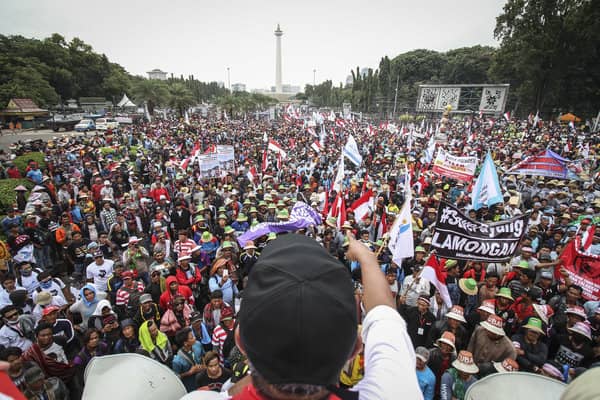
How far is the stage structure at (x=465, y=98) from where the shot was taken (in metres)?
35.7

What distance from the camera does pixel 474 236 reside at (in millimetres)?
4328

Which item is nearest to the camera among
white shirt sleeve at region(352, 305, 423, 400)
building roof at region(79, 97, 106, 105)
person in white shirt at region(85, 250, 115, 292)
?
white shirt sleeve at region(352, 305, 423, 400)

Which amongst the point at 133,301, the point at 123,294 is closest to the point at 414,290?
the point at 133,301

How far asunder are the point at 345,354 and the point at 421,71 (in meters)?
83.1

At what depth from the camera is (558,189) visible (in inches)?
416

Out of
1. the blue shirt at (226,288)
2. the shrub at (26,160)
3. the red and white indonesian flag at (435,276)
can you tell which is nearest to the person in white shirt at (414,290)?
the red and white indonesian flag at (435,276)

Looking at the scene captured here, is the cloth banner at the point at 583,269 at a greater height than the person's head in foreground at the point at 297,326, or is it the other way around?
the person's head in foreground at the point at 297,326

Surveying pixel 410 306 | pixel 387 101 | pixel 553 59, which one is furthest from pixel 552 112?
pixel 410 306

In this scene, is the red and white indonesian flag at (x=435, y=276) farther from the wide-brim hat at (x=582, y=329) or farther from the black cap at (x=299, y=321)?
the black cap at (x=299, y=321)

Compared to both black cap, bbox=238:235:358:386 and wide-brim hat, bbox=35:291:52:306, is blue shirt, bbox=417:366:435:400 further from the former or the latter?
wide-brim hat, bbox=35:291:52:306

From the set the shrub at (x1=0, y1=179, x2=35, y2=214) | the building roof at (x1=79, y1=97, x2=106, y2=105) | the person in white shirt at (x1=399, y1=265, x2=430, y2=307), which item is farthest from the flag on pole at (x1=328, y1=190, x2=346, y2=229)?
the building roof at (x1=79, y1=97, x2=106, y2=105)

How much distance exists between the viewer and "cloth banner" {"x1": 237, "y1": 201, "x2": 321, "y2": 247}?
6.95 metres

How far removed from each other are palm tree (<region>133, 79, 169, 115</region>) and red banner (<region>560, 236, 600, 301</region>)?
4480cm

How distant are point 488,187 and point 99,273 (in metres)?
8.61
